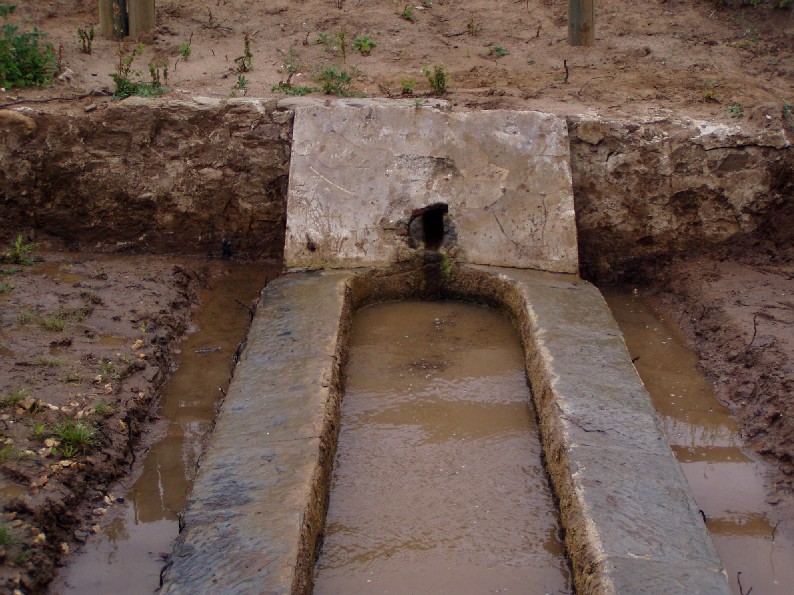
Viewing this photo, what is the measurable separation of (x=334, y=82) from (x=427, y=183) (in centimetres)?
142

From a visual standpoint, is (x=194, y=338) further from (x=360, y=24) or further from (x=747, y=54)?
(x=747, y=54)

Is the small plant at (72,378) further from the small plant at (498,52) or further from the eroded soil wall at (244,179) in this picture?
the small plant at (498,52)

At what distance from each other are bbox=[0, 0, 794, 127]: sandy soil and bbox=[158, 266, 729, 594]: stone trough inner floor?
1986mm

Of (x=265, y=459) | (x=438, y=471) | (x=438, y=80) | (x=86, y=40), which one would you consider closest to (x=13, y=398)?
(x=265, y=459)

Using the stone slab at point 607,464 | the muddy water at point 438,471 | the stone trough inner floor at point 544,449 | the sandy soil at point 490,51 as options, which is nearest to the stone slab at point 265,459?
the stone trough inner floor at point 544,449

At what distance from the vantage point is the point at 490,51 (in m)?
7.47

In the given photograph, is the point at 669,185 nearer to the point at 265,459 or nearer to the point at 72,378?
the point at 265,459

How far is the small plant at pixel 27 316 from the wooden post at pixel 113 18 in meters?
3.26

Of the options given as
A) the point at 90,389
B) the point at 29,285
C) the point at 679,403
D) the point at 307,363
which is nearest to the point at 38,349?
the point at 90,389

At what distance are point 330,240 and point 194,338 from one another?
1063 millimetres

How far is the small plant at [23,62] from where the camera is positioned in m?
6.34

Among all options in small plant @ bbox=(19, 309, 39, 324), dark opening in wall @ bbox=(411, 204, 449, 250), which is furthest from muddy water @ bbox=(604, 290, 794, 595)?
small plant @ bbox=(19, 309, 39, 324)

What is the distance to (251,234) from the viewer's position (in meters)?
6.27

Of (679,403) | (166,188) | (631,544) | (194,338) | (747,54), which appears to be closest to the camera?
(631,544)
